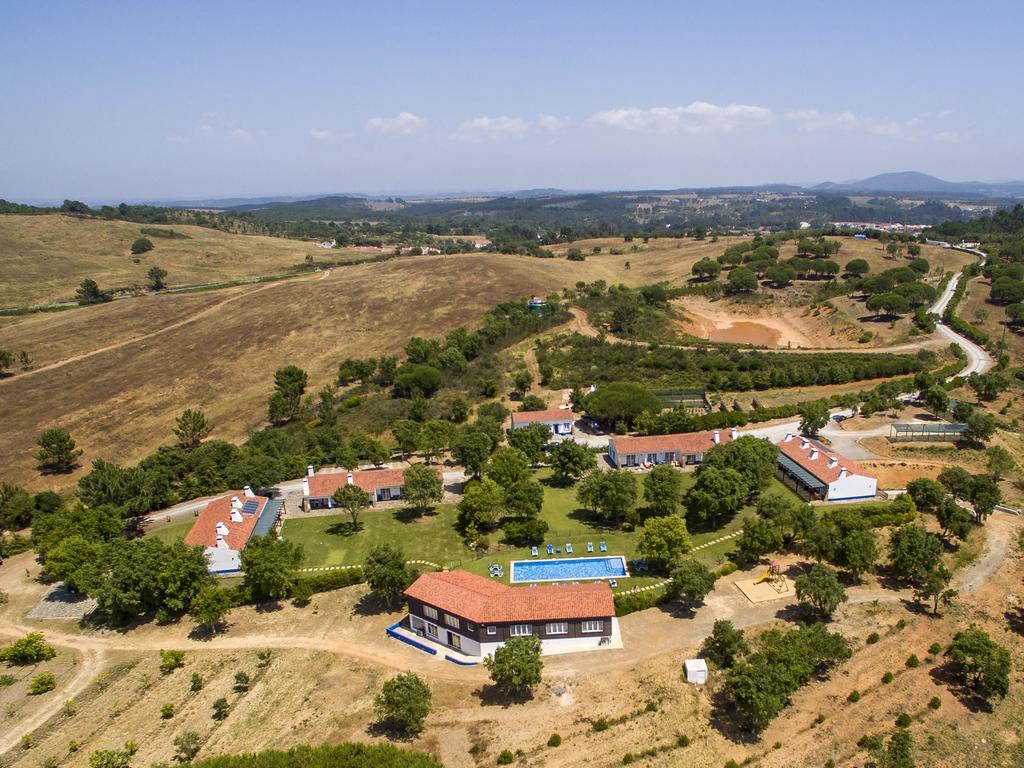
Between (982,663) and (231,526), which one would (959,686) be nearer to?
(982,663)

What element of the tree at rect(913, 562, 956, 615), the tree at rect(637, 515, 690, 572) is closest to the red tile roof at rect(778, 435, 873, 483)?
the tree at rect(913, 562, 956, 615)

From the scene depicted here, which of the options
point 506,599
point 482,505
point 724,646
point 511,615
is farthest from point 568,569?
point 724,646

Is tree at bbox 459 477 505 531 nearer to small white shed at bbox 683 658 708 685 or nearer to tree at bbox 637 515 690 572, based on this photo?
tree at bbox 637 515 690 572

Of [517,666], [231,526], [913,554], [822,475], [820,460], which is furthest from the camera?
[820,460]

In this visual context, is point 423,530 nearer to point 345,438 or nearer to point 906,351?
point 345,438

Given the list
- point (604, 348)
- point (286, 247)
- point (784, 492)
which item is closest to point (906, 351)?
point (604, 348)

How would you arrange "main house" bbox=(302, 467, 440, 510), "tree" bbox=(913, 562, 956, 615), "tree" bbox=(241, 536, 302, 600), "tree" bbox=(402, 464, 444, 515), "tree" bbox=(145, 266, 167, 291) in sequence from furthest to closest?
"tree" bbox=(145, 266, 167, 291)
"main house" bbox=(302, 467, 440, 510)
"tree" bbox=(402, 464, 444, 515)
"tree" bbox=(241, 536, 302, 600)
"tree" bbox=(913, 562, 956, 615)
